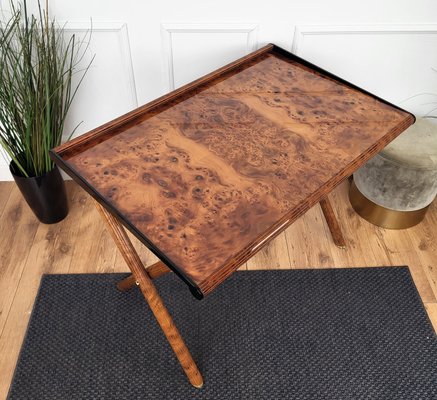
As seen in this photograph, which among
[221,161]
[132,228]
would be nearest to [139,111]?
[221,161]

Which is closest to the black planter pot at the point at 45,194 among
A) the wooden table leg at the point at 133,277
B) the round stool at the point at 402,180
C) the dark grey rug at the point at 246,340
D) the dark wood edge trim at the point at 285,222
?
the dark grey rug at the point at 246,340

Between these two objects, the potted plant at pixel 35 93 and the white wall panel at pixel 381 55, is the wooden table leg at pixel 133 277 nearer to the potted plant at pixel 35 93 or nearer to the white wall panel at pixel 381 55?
the potted plant at pixel 35 93

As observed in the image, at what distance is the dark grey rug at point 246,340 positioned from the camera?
1512 millimetres

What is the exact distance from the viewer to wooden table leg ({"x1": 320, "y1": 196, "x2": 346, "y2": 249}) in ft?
6.02

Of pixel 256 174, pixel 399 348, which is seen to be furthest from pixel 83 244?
pixel 399 348

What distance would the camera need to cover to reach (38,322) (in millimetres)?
1671

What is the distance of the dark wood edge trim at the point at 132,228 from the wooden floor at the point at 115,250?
0.76 meters

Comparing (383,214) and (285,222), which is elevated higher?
(285,222)

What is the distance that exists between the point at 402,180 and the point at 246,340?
3.01 ft

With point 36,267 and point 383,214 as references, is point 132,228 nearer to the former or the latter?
point 36,267

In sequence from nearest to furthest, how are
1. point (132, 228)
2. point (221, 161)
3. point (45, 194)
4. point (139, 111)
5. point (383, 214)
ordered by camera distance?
point (132, 228) < point (221, 161) < point (139, 111) < point (45, 194) < point (383, 214)

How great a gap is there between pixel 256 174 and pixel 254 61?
636 millimetres

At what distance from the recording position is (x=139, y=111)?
1.40 meters

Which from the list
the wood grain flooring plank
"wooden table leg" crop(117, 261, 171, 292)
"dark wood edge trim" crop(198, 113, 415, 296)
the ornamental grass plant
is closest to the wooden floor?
the wood grain flooring plank
